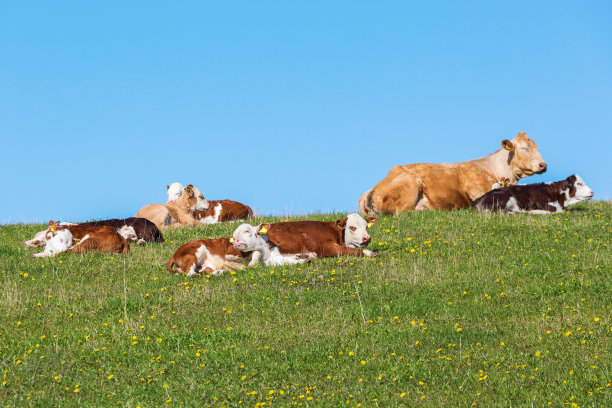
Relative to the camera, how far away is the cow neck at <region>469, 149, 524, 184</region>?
25.9 metres

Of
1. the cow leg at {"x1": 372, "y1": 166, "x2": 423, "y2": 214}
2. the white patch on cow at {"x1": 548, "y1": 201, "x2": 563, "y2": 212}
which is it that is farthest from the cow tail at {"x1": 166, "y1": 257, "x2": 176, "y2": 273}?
the white patch on cow at {"x1": 548, "y1": 201, "x2": 563, "y2": 212}

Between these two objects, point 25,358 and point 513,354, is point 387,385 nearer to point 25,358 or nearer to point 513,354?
point 513,354

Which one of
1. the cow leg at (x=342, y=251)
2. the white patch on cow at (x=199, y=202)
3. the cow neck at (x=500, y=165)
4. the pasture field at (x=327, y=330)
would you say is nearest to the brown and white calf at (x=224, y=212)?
the white patch on cow at (x=199, y=202)

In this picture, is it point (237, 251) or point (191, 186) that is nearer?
point (237, 251)

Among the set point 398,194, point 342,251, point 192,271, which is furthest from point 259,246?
point 398,194

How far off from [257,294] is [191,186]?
14.6m

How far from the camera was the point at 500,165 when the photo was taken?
85.3 feet

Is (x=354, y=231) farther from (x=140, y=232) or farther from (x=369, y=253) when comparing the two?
(x=140, y=232)

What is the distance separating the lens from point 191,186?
2691cm

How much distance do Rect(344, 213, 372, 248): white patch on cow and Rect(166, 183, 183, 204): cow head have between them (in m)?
12.9

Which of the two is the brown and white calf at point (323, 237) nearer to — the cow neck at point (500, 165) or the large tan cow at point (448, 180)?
the large tan cow at point (448, 180)

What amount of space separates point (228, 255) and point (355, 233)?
3.06 meters

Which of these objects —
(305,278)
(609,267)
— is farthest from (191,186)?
(609,267)

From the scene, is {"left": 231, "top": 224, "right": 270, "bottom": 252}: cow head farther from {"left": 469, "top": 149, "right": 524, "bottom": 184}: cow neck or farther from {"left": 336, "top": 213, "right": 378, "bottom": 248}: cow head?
{"left": 469, "top": 149, "right": 524, "bottom": 184}: cow neck
